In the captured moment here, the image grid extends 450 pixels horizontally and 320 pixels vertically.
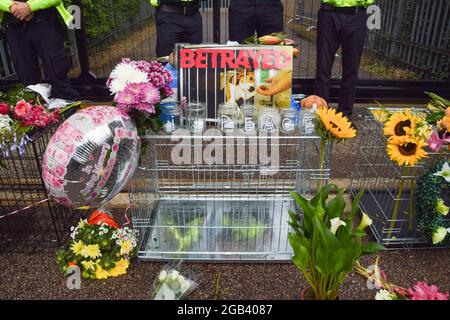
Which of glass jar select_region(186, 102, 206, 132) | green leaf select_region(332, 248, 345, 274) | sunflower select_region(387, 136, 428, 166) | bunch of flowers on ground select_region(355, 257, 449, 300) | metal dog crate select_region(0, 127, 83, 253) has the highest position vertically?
glass jar select_region(186, 102, 206, 132)

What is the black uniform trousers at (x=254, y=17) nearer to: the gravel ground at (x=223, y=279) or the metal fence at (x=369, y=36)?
the metal fence at (x=369, y=36)

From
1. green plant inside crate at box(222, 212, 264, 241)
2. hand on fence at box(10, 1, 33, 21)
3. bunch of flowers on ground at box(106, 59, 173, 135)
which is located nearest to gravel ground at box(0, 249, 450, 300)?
green plant inside crate at box(222, 212, 264, 241)

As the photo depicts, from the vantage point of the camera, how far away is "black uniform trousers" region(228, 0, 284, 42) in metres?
4.58

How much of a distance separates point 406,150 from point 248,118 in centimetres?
102

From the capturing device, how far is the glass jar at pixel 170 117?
283 cm

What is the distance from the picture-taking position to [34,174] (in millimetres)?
3836

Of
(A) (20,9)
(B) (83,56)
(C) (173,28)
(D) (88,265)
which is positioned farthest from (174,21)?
(D) (88,265)

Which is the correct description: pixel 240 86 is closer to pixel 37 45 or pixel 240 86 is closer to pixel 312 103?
pixel 312 103

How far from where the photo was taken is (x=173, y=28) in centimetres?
445

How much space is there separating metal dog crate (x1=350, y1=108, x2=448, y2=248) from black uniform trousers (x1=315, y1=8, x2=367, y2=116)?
1233mm

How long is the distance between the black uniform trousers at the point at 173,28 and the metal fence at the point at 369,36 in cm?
107

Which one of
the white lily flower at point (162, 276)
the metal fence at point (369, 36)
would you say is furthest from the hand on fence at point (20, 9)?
the white lily flower at point (162, 276)

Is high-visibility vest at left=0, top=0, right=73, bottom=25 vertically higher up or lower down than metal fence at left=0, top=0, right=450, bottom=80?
higher up

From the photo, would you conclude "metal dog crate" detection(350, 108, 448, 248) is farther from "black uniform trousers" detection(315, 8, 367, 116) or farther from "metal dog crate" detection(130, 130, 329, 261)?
"black uniform trousers" detection(315, 8, 367, 116)
